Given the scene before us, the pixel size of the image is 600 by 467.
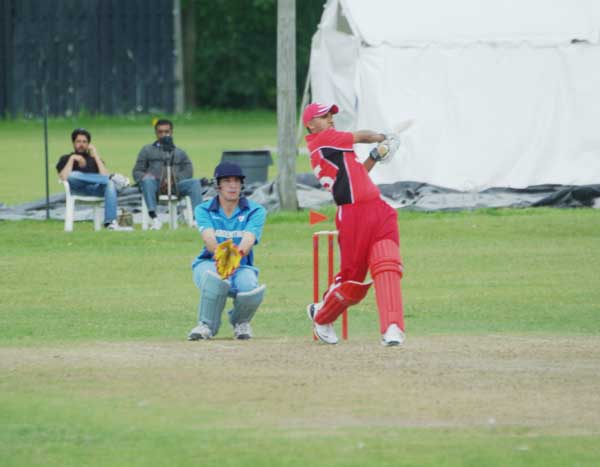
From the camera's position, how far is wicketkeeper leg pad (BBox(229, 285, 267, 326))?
1179 centimetres

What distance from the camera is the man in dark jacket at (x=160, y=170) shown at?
21.0 metres

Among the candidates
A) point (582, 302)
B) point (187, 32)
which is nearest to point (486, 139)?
point (582, 302)

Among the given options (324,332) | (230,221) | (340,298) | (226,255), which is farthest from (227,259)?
(340,298)

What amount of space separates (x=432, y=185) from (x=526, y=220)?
3401 mm

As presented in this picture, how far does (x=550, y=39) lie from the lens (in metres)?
26.3

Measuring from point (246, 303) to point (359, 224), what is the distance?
4.49 feet

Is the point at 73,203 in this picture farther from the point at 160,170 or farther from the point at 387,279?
the point at 387,279

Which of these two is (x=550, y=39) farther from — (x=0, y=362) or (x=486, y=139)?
(x=0, y=362)

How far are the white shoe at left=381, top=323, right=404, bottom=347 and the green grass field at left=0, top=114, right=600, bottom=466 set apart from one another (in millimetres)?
140

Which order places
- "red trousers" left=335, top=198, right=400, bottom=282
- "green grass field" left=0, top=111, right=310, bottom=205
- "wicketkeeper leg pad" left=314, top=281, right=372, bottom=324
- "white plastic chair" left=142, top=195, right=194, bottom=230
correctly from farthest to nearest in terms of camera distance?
"green grass field" left=0, top=111, right=310, bottom=205 → "white plastic chair" left=142, top=195, right=194, bottom=230 → "wicketkeeper leg pad" left=314, top=281, right=372, bottom=324 → "red trousers" left=335, top=198, right=400, bottom=282

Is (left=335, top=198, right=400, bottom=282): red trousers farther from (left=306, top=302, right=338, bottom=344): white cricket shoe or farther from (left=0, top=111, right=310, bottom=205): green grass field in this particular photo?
(left=0, top=111, right=310, bottom=205): green grass field

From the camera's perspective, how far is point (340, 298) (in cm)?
1113

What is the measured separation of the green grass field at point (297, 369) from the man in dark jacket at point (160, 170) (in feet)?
6.35

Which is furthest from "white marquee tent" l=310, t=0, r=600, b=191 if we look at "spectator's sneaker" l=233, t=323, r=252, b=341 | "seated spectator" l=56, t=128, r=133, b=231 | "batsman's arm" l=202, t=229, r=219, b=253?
"batsman's arm" l=202, t=229, r=219, b=253
